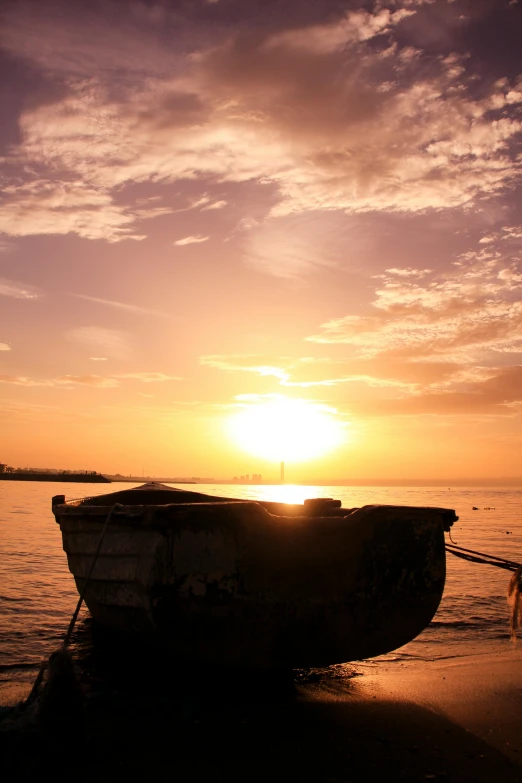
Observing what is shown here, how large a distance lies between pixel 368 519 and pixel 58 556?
13.3 metres

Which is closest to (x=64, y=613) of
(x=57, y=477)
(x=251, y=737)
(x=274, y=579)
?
(x=274, y=579)

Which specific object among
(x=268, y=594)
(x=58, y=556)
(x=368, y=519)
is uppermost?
(x=368, y=519)

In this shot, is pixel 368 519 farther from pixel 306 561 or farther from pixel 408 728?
pixel 408 728

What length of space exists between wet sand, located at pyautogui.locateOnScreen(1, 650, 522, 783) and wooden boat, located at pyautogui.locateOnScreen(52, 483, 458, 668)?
465 mm

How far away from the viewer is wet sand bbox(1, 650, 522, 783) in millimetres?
3773

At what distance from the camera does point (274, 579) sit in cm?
491

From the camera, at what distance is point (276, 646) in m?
4.89

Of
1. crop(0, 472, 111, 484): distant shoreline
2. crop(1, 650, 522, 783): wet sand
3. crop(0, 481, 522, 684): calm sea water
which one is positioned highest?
Answer: crop(0, 472, 111, 484): distant shoreline

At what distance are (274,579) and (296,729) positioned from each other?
112 cm

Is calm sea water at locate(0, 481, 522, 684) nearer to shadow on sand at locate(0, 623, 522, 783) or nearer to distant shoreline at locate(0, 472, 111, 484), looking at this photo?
shadow on sand at locate(0, 623, 522, 783)

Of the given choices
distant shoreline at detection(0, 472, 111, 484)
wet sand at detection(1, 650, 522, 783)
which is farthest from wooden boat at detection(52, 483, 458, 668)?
distant shoreline at detection(0, 472, 111, 484)

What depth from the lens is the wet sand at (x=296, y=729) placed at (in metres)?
3.77

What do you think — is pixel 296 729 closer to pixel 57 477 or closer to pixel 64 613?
pixel 64 613

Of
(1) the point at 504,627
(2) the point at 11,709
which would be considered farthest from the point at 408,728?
(1) the point at 504,627
